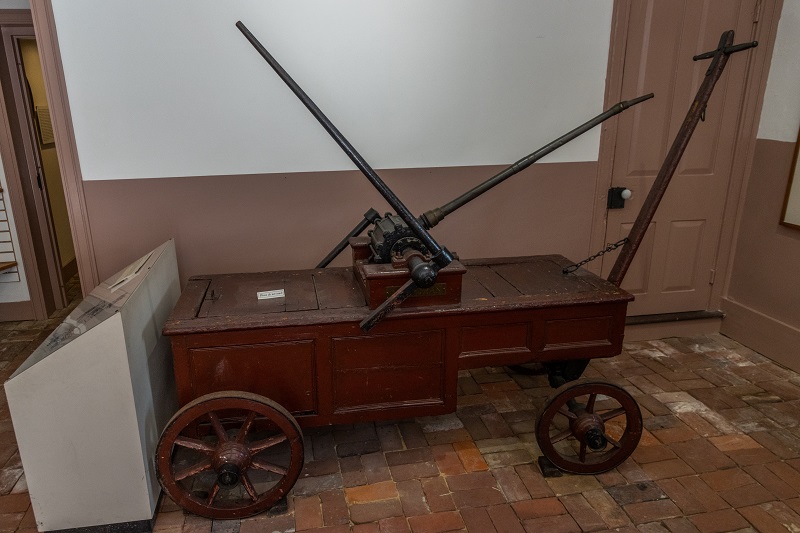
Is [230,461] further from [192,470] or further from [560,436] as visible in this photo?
[560,436]

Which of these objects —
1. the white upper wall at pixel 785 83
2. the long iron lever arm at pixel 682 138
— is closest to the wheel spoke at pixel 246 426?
the long iron lever arm at pixel 682 138

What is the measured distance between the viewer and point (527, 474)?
2.84m

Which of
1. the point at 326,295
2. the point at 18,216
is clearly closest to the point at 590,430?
the point at 326,295

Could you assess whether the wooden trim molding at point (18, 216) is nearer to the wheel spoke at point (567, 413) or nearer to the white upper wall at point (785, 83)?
the wheel spoke at point (567, 413)

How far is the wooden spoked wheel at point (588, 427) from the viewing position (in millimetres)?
A: 2703

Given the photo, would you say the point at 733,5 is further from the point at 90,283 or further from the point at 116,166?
the point at 90,283

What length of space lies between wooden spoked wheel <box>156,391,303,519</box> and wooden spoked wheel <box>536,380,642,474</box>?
1.19 m

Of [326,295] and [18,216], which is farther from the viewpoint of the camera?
[18,216]

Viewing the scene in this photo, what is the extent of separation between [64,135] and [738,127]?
171 inches

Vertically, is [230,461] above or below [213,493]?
above

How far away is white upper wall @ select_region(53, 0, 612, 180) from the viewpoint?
10.2ft

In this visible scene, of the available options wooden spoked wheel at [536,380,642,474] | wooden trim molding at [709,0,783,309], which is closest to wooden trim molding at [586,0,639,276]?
wooden trim molding at [709,0,783,309]

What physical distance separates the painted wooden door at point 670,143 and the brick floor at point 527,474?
2.74 ft

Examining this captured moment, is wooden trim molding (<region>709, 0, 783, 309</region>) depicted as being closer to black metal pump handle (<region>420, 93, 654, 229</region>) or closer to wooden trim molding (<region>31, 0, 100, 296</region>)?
black metal pump handle (<region>420, 93, 654, 229</region>)
